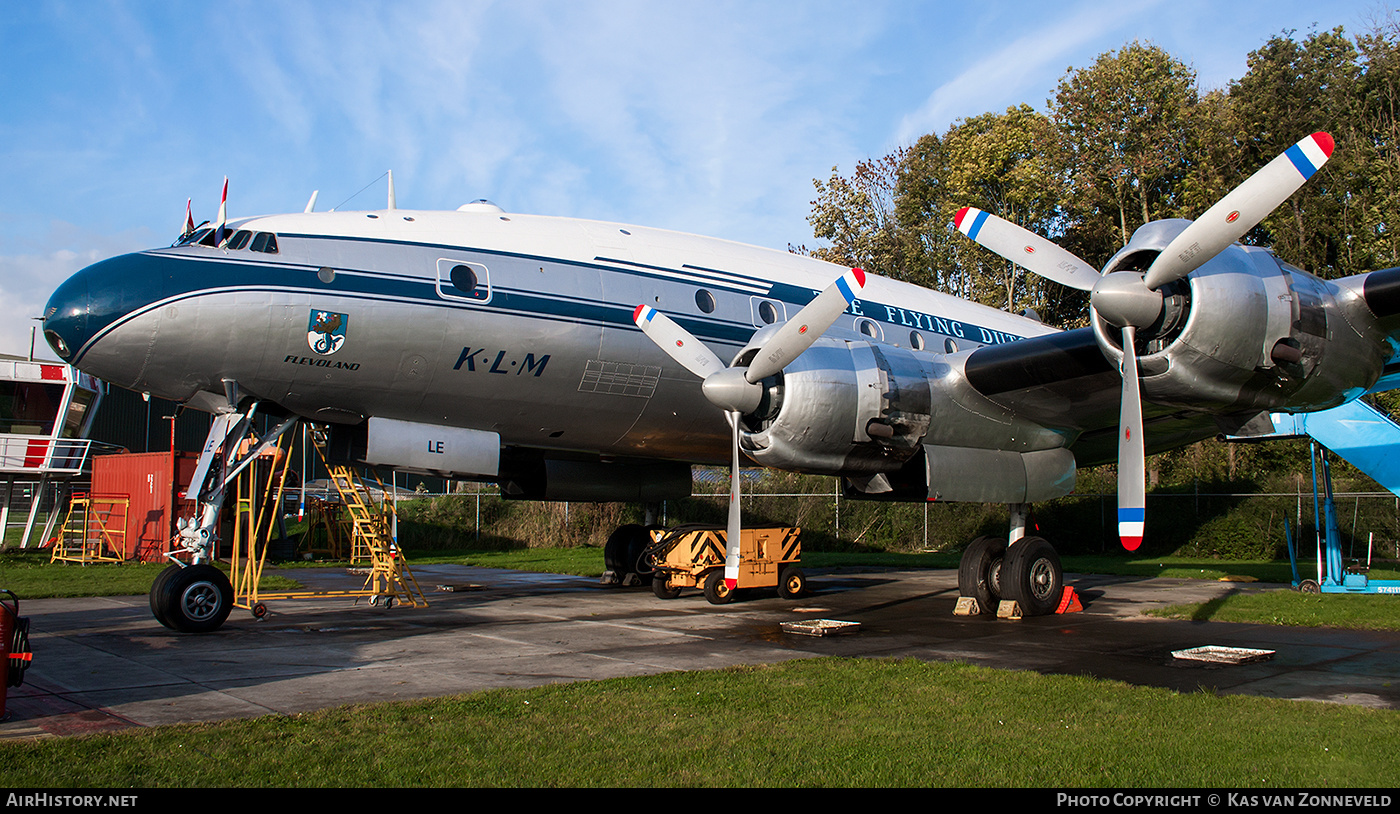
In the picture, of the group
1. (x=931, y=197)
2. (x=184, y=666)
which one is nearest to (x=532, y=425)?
(x=184, y=666)

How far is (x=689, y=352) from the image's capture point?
34.6ft

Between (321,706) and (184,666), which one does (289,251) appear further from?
(321,706)

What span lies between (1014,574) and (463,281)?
7781 millimetres

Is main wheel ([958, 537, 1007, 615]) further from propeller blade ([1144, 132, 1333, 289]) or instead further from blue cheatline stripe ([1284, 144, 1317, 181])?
blue cheatline stripe ([1284, 144, 1317, 181])

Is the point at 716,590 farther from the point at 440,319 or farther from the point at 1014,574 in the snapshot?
the point at 440,319

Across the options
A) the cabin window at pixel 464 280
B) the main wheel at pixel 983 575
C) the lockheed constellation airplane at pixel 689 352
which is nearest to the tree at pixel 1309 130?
the lockheed constellation airplane at pixel 689 352

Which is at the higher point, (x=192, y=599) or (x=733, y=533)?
(x=733, y=533)

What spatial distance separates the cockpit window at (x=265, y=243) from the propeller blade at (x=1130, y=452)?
8.67 meters

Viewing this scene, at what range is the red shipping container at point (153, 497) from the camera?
23734mm

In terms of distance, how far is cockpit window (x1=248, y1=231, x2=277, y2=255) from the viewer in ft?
32.4

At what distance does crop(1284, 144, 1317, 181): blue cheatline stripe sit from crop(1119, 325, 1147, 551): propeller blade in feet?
5.95

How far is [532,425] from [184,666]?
187 inches

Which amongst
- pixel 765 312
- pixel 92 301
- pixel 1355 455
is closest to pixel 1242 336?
Answer: pixel 765 312

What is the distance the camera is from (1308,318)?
8648 millimetres
